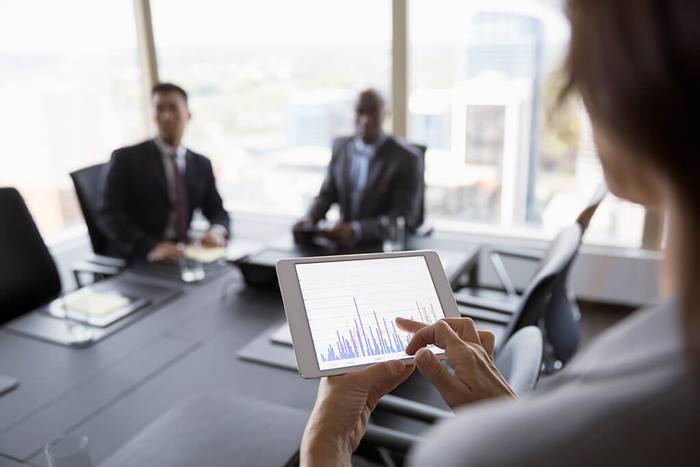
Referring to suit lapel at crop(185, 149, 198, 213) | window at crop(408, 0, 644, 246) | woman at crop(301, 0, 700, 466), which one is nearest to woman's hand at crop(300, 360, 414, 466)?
woman at crop(301, 0, 700, 466)

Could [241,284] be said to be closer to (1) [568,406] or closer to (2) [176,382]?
(2) [176,382]

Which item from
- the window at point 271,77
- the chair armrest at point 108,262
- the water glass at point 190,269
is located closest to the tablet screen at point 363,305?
the water glass at point 190,269

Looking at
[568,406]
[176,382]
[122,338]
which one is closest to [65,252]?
[122,338]

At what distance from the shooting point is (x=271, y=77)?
4062mm

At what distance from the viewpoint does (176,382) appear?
148 cm

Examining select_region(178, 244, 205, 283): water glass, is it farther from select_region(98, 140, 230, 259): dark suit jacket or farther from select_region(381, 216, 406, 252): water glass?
select_region(381, 216, 406, 252): water glass

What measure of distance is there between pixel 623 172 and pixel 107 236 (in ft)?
9.16

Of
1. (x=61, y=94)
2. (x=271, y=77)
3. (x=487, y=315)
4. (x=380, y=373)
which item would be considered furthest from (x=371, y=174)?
(x=61, y=94)

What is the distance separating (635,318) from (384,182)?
101 inches

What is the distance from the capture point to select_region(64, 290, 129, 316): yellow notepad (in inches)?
73.5

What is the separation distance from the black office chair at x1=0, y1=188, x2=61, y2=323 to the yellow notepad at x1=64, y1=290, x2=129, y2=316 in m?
0.53

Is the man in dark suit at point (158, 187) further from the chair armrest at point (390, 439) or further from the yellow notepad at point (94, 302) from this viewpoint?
the chair armrest at point (390, 439)

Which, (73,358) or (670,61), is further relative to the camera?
(73,358)

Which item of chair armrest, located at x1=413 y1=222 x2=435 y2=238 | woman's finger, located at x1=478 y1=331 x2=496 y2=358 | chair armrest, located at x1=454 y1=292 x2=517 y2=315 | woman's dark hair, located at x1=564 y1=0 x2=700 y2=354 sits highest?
woman's dark hair, located at x1=564 y1=0 x2=700 y2=354
